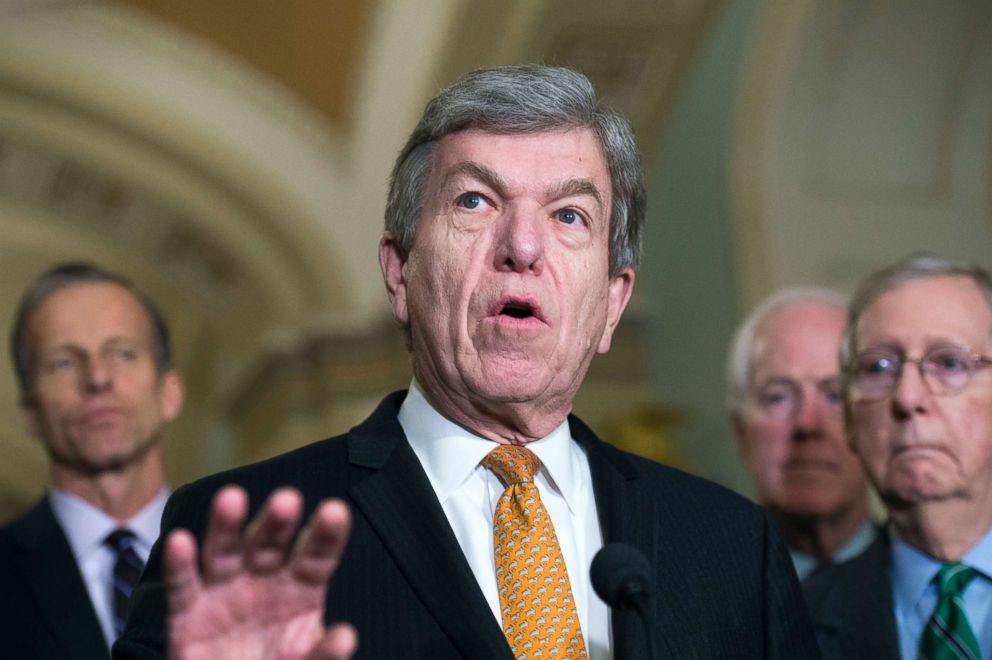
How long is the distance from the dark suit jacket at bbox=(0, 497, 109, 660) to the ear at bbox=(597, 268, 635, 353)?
1.21 metres

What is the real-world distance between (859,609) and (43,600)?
152 centimetres

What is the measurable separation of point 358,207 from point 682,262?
85.3 inches

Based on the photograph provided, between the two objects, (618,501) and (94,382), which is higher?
(94,382)

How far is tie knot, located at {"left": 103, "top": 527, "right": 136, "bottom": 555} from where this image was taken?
3529 millimetres

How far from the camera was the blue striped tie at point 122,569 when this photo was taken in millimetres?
3375

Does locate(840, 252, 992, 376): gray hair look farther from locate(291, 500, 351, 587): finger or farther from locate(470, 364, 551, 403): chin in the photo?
locate(291, 500, 351, 587): finger

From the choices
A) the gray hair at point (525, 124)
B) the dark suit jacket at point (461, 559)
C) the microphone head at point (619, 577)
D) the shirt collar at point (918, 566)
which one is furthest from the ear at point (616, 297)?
the shirt collar at point (918, 566)

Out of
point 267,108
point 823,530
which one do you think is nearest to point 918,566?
point 823,530

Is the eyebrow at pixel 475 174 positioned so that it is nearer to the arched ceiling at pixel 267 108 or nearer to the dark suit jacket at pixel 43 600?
the dark suit jacket at pixel 43 600

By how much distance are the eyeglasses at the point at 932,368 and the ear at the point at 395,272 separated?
1.06 metres

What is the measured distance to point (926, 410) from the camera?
300 cm

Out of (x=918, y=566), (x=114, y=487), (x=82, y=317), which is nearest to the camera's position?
(x=918, y=566)

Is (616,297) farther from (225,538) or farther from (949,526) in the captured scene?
(225,538)

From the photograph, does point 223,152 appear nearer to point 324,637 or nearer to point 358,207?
point 358,207
